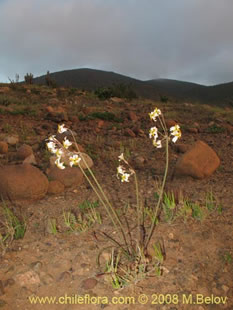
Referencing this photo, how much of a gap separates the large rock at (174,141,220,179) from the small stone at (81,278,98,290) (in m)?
2.21

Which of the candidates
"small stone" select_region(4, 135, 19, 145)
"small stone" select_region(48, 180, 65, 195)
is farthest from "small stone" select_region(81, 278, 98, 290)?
"small stone" select_region(4, 135, 19, 145)

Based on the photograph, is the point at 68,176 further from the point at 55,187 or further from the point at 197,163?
the point at 197,163

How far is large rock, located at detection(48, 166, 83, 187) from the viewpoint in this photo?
4.20 meters

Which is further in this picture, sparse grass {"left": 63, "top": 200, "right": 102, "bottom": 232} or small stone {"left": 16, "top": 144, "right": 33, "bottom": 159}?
small stone {"left": 16, "top": 144, "right": 33, "bottom": 159}

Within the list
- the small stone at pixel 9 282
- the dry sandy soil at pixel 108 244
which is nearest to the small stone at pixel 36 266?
the dry sandy soil at pixel 108 244

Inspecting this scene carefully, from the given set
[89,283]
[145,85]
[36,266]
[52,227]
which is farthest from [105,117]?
[145,85]

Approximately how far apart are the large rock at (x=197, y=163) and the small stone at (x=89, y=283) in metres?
2.21

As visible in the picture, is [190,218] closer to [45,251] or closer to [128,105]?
[45,251]

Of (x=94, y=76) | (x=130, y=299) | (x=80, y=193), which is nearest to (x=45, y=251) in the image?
(x=130, y=299)

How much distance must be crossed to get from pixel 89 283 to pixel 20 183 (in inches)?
66.7

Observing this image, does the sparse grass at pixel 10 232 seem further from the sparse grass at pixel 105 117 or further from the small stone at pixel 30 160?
the sparse grass at pixel 105 117

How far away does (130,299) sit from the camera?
2.23 metres

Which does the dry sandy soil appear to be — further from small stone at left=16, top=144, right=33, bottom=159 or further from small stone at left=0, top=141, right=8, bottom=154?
small stone at left=0, top=141, right=8, bottom=154

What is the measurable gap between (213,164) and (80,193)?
1.74m
